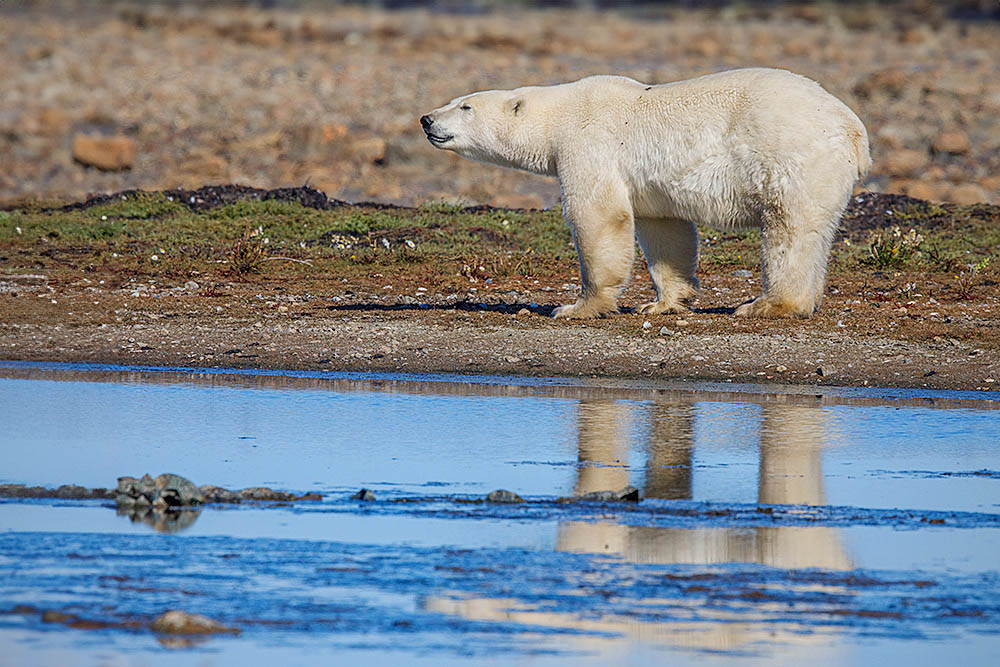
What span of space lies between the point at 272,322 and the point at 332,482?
506 centimetres

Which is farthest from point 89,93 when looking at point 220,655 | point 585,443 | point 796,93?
point 220,655

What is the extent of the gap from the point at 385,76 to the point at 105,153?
25.2 ft

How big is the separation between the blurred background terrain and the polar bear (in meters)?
7.64

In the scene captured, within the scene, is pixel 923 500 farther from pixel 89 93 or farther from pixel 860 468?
pixel 89 93

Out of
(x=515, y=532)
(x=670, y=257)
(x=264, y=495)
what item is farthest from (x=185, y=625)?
(x=670, y=257)

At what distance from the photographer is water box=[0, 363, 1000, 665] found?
16.8 ft

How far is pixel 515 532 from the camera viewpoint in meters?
6.41

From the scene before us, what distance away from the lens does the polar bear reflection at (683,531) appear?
17.1 ft

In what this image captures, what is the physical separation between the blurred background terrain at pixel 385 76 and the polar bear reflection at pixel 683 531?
11174mm

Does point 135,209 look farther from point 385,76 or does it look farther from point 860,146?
point 385,76

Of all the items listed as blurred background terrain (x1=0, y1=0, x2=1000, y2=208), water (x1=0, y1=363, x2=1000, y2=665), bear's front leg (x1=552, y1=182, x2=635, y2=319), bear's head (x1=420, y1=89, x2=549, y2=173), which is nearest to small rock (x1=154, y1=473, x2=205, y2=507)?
water (x1=0, y1=363, x2=1000, y2=665)

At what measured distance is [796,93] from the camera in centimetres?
1117

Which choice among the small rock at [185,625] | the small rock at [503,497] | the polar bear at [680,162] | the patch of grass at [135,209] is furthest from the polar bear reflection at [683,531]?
the patch of grass at [135,209]

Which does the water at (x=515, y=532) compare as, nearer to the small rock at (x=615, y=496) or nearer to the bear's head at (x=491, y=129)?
the small rock at (x=615, y=496)
